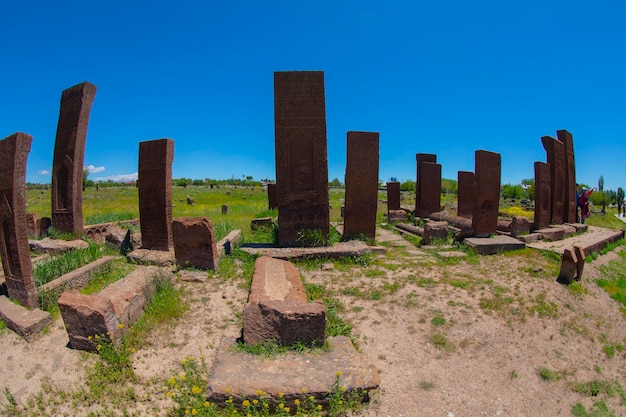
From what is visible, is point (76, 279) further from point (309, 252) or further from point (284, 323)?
point (309, 252)

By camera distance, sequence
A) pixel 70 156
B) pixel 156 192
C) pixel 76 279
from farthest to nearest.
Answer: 1. pixel 70 156
2. pixel 156 192
3. pixel 76 279

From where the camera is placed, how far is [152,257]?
6.79 meters

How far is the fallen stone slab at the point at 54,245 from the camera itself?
7438mm

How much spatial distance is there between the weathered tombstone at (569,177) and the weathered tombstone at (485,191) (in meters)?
4.05

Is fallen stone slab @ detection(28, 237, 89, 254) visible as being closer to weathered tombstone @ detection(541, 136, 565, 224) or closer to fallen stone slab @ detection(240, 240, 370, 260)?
fallen stone slab @ detection(240, 240, 370, 260)

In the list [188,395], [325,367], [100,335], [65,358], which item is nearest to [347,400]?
[325,367]

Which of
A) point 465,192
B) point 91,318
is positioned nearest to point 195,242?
point 91,318

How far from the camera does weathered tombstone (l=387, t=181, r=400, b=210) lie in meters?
14.1

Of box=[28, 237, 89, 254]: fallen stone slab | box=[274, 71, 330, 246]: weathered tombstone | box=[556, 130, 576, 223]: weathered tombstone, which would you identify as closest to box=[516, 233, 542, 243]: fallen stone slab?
box=[556, 130, 576, 223]: weathered tombstone

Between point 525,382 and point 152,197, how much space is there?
696 centimetres

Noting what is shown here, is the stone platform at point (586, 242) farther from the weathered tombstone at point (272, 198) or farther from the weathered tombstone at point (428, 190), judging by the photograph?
the weathered tombstone at point (272, 198)

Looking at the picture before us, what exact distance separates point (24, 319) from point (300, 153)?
5230 millimetres

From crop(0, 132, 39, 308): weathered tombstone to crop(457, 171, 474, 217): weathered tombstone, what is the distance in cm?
1198

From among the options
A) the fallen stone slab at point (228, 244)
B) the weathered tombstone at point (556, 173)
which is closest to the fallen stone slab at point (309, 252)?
the fallen stone slab at point (228, 244)
